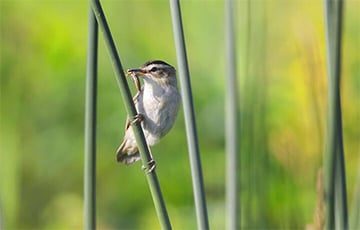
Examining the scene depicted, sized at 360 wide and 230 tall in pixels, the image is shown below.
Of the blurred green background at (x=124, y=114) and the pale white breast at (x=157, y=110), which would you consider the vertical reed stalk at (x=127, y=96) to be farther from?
the blurred green background at (x=124, y=114)

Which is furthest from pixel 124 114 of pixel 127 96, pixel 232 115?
pixel 127 96

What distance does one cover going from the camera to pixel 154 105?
1926 millimetres

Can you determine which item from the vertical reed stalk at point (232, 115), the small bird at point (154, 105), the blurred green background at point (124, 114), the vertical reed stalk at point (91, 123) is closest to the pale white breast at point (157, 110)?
the small bird at point (154, 105)

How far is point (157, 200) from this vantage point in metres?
1.27

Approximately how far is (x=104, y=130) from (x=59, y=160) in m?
0.16

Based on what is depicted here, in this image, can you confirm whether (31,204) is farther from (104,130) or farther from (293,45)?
(293,45)

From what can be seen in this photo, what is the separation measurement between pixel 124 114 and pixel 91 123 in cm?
174

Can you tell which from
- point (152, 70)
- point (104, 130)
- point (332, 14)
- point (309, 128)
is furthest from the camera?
point (104, 130)

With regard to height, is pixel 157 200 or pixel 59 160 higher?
Answer: pixel 59 160

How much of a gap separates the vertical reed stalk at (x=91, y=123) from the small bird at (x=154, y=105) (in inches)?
19.4

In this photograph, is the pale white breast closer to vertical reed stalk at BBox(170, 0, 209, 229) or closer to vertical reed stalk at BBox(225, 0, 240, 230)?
vertical reed stalk at BBox(225, 0, 240, 230)

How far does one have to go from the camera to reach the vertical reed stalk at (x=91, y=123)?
1.32 m

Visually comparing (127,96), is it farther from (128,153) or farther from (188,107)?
(128,153)

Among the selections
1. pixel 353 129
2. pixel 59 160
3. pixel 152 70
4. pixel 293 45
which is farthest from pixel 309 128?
pixel 152 70
